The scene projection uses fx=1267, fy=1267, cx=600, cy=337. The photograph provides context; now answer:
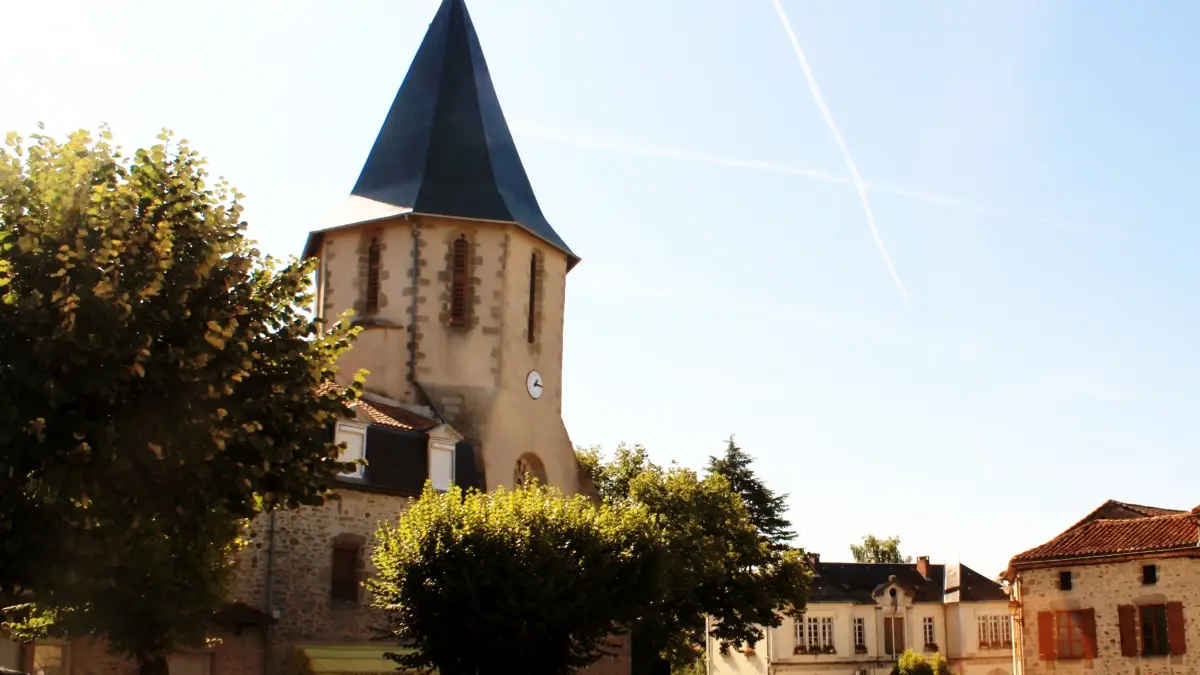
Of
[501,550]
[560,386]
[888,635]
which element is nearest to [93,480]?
[501,550]

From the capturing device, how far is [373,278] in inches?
1139

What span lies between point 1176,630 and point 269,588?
63.7ft

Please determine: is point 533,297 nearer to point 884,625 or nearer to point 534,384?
point 534,384

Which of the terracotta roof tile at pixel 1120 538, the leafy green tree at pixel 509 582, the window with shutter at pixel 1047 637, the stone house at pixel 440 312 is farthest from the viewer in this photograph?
the window with shutter at pixel 1047 637

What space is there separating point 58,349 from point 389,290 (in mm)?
17617

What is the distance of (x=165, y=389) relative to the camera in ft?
38.2

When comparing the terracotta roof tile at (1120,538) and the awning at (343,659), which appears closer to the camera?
the awning at (343,659)

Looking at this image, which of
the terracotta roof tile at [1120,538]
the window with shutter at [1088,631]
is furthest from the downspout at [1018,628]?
the window with shutter at [1088,631]

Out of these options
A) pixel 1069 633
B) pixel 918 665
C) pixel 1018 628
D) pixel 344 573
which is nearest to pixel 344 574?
pixel 344 573

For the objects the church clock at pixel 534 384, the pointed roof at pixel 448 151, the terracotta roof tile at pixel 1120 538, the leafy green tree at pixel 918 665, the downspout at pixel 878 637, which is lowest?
the leafy green tree at pixel 918 665

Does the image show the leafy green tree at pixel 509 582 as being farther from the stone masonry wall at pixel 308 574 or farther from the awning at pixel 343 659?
the stone masonry wall at pixel 308 574

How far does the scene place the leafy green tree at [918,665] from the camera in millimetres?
47562

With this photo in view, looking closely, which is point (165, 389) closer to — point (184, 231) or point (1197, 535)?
point (184, 231)

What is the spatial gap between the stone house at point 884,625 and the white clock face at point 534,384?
21612 mm
